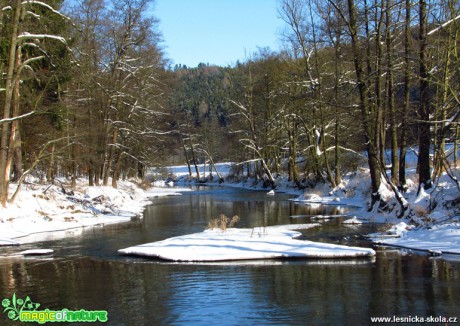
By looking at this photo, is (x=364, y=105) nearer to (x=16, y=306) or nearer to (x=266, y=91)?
(x=16, y=306)

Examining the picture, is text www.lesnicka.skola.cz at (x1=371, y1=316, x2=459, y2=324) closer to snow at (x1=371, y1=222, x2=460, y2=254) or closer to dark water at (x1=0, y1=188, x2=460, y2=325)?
dark water at (x1=0, y1=188, x2=460, y2=325)

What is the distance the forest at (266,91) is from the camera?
18812mm

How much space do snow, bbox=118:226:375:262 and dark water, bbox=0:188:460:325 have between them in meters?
0.47

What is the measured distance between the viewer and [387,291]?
9578mm

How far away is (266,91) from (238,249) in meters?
35.6

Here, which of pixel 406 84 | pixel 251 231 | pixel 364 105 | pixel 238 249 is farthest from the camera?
pixel 364 105

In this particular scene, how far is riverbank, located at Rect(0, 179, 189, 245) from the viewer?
763 inches

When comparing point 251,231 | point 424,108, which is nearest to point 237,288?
point 251,231

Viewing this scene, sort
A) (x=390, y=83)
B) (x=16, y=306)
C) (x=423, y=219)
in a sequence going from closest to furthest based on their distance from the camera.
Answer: (x=16, y=306) → (x=423, y=219) → (x=390, y=83)

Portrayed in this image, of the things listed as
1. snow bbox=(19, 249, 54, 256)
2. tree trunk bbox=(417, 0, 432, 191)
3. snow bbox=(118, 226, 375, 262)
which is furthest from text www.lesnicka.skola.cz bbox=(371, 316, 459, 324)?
snow bbox=(19, 249, 54, 256)

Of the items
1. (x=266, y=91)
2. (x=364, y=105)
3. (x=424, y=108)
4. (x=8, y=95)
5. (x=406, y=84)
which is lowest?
(x=424, y=108)

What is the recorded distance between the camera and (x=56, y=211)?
76.3ft

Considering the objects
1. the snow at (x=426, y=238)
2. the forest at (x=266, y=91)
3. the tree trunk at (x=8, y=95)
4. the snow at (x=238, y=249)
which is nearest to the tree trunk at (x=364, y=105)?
the forest at (x=266, y=91)

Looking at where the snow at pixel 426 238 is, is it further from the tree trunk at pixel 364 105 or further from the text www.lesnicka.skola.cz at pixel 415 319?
the text www.lesnicka.skola.cz at pixel 415 319
